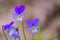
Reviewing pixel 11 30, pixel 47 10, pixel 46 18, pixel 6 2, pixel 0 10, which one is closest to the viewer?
pixel 11 30

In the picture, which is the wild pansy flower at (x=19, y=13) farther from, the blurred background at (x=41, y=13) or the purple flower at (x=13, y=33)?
the blurred background at (x=41, y=13)

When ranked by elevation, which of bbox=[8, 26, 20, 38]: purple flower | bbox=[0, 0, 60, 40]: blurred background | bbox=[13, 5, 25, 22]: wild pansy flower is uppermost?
bbox=[13, 5, 25, 22]: wild pansy flower

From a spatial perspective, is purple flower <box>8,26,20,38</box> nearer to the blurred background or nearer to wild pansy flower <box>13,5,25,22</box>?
wild pansy flower <box>13,5,25,22</box>

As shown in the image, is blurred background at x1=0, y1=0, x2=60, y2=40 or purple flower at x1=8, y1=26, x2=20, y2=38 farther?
blurred background at x1=0, y1=0, x2=60, y2=40

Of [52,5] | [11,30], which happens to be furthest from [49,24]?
[11,30]

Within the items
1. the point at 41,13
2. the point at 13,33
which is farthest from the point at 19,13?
the point at 41,13

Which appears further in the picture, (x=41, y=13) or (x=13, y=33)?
(x=41, y=13)

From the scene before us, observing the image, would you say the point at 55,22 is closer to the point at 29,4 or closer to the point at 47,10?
the point at 47,10

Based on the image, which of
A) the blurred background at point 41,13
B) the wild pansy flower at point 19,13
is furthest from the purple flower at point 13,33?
the blurred background at point 41,13

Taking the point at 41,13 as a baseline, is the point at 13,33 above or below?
above

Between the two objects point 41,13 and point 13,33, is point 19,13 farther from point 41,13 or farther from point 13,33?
point 41,13

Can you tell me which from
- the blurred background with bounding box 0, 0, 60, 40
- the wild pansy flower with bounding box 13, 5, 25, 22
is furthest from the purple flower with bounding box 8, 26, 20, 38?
the blurred background with bounding box 0, 0, 60, 40
